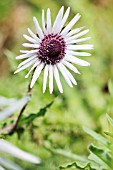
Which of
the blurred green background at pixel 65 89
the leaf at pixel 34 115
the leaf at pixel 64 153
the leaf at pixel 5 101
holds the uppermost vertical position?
the blurred green background at pixel 65 89

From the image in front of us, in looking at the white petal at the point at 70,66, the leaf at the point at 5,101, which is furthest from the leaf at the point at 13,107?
the white petal at the point at 70,66

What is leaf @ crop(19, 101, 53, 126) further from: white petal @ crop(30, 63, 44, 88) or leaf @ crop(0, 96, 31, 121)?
white petal @ crop(30, 63, 44, 88)

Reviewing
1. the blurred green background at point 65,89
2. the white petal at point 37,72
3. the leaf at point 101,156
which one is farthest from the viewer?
the blurred green background at point 65,89

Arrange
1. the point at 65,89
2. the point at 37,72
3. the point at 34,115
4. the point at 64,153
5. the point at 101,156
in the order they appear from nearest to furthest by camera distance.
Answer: the point at 37,72 < the point at 101,156 < the point at 34,115 < the point at 64,153 < the point at 65,89

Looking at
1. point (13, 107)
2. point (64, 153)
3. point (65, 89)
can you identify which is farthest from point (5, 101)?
point (65, 89)

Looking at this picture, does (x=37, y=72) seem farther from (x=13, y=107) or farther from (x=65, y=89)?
(x=65, y=89)

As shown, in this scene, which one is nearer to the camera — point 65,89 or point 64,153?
point 64,153

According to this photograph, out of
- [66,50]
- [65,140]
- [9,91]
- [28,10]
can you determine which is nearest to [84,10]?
[28,10]

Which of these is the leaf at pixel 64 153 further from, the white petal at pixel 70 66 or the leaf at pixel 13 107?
the white petal at pixel 70 66
